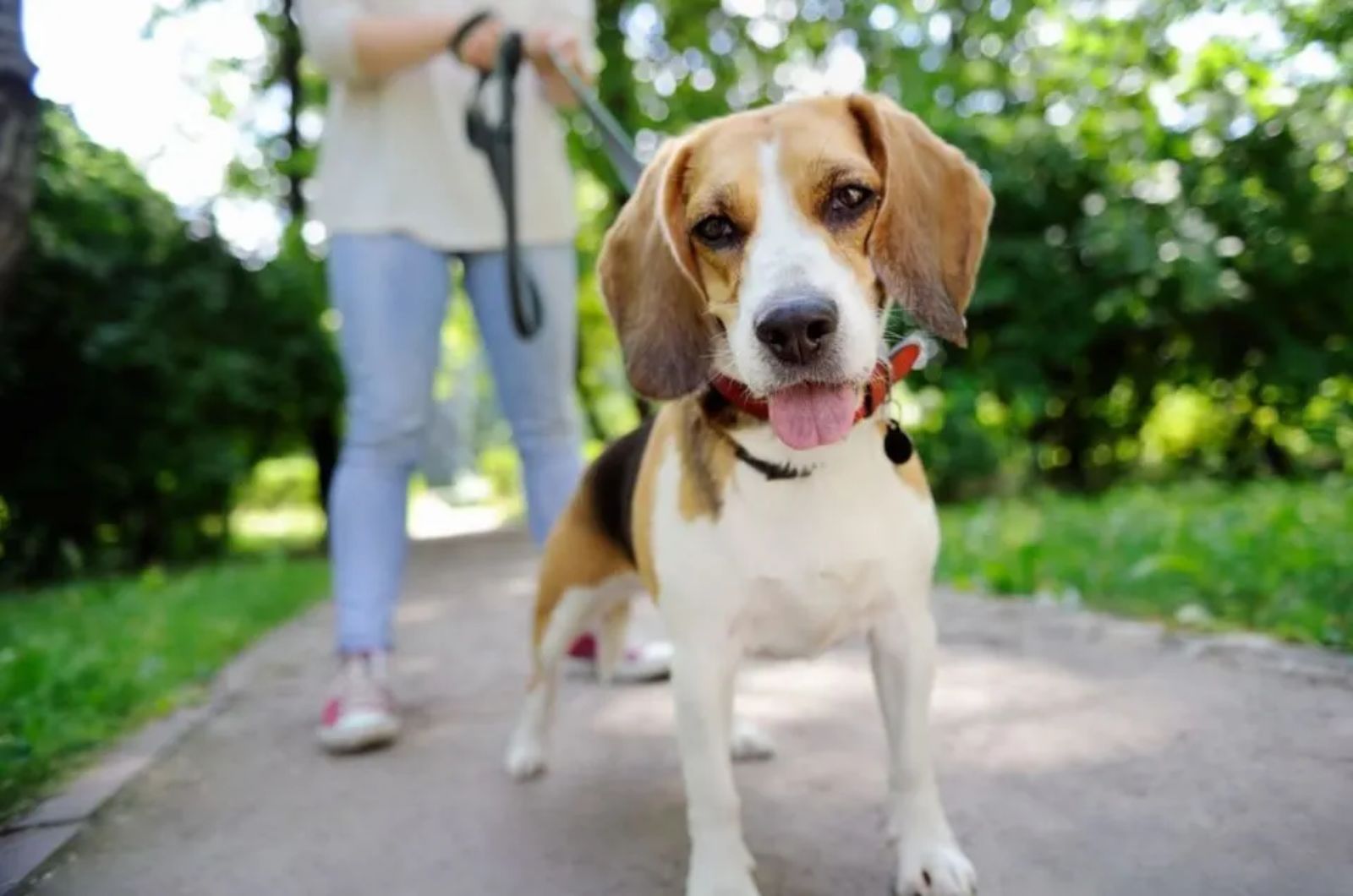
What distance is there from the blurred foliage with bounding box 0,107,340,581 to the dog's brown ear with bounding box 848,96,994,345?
25.0 ft

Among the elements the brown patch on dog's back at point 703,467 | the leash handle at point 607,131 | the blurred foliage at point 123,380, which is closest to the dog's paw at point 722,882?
the brown patch on dog's back at point 703,467

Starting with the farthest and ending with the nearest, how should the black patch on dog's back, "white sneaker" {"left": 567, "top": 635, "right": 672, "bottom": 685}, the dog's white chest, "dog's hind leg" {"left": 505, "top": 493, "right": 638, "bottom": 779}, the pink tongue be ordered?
"white sneaker" {"left": 567, "top": 635, "right": 672, "bottom": 685} < "dog's hind leg" {"left": 505, "top": 493, "right": 638, "bottom": 779} < the black patch on dog's back < the dog's white chest < the pink tongue

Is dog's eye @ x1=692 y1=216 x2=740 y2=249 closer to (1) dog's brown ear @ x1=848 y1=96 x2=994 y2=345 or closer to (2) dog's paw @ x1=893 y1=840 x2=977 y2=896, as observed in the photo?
(1) dog's brown ear @ x1=848 y1=96 x2=994 y2=345

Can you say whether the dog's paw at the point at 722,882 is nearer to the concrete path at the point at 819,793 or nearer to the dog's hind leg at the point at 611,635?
the concrete path at the point at 819,793

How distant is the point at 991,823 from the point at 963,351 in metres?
7.68

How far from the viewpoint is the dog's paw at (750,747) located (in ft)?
9.23

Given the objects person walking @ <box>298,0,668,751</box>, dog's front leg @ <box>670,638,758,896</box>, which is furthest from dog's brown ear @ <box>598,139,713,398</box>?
person walking @ <box>298,0,668,751</box>

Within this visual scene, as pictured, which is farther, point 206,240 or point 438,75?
point 206,240

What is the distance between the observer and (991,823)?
7.43 feet

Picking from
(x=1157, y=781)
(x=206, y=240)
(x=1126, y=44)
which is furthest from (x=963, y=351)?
(x=1157, y=781)

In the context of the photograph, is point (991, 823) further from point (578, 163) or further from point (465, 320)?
point (465, 320)

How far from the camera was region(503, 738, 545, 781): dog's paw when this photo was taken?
9.32 ft

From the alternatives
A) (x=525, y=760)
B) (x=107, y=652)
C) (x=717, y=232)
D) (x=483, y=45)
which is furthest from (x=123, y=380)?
(x=717, y=232)

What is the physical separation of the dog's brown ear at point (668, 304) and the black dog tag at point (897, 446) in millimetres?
361
